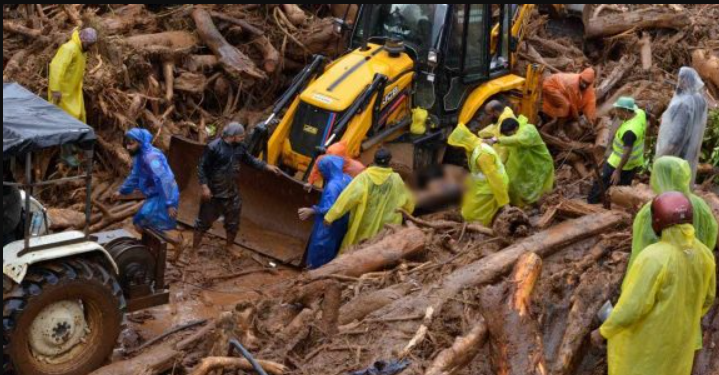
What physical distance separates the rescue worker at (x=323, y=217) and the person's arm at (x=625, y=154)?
106 inches

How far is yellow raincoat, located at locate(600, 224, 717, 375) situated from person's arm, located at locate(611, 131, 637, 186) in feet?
12.0

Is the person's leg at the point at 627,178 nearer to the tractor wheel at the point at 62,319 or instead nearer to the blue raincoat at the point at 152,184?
the blue raincoat at the point at 152,184

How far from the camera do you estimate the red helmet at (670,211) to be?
235 inches

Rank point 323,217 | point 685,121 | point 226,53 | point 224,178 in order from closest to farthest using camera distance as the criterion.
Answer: point 685,121 < point 323,217 < point 224,178 < point 226,53

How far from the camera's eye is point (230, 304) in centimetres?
965

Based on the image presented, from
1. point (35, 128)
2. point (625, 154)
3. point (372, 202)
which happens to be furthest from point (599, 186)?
point (35, 128)

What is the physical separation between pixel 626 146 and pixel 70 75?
6.16m

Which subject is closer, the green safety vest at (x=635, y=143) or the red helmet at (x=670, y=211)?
the red helmet at (x=670, y=211)

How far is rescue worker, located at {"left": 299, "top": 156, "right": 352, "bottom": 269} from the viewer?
9781 millimetres

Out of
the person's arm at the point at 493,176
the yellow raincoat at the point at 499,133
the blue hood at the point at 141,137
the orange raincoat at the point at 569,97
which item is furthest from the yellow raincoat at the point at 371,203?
the orange raincoat at the point at 569,97

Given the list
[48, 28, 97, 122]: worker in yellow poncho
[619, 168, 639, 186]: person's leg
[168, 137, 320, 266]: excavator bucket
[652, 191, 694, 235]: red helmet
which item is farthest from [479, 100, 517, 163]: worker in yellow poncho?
[48, 28, 97, 122]: worker in yellow poncho

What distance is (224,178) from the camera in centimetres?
1011

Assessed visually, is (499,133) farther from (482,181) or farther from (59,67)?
(59,67)

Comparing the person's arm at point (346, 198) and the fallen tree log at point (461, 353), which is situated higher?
the fallen tree log at point (461, 353)
